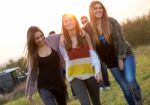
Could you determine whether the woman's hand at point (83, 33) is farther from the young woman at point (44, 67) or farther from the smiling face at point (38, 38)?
the smiling face at point (38, 38)

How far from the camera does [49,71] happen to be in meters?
8.38

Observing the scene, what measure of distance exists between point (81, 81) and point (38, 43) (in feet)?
3.50

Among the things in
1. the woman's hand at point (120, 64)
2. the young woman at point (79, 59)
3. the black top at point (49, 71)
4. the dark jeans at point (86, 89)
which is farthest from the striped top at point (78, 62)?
the woman's hand at point (120, 64)

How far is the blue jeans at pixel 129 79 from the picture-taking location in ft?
26.6

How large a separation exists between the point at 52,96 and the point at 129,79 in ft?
4.47

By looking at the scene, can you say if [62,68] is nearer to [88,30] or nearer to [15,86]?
[88,30]

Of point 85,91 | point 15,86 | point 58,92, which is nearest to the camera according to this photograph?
point 85,91

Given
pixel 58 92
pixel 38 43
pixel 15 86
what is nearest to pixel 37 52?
pixel 38 43

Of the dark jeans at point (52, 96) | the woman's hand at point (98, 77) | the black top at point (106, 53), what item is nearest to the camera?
the woman's hand at point (98, 77)

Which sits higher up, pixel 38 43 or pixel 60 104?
pixel 38 43

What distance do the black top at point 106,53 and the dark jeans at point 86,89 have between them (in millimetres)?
448

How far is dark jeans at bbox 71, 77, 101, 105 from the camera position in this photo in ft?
26.0

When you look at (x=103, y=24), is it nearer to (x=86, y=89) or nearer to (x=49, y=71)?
(x=86, y=89)

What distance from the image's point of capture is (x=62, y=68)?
858 cm
